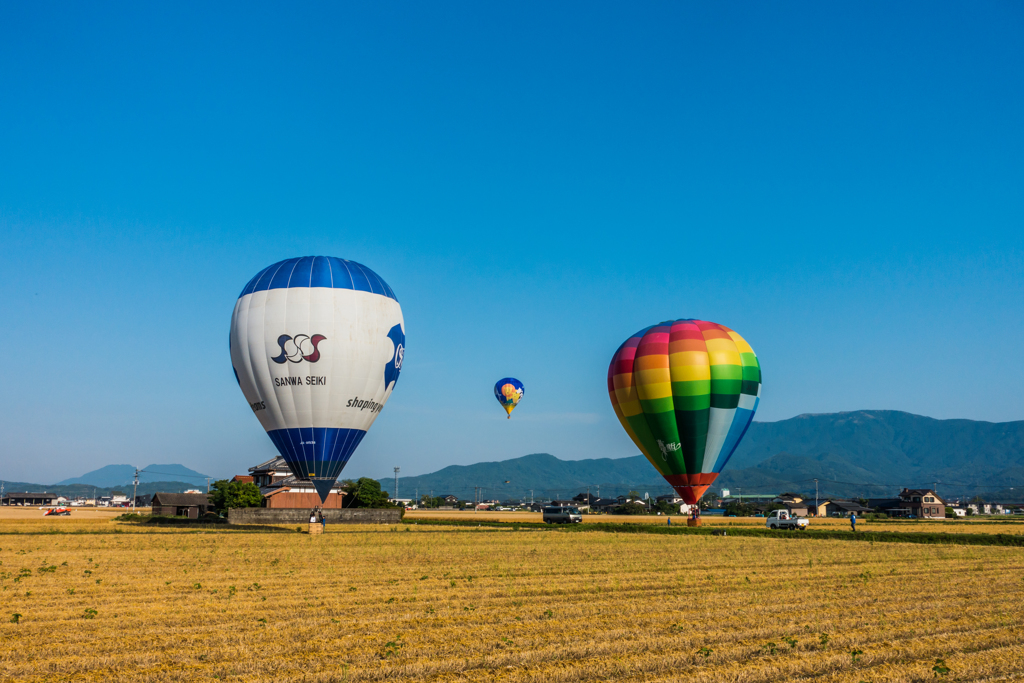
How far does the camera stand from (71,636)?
14.2m

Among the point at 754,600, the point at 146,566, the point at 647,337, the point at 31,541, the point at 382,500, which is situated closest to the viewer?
the point at 754,600

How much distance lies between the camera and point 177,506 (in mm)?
95062

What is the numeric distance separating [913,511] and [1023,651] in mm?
131007

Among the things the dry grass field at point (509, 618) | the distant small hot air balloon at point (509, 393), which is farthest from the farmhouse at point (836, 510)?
the dry grass field at point (509, 618)

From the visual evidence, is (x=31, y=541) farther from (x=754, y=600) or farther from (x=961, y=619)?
(x=961, y=619)

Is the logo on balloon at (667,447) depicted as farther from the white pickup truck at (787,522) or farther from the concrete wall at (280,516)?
the concrete wall at (280,516)

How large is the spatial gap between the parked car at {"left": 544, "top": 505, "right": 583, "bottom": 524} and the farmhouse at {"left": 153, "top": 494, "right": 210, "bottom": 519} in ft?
143

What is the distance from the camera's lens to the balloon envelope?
56844 millimetres

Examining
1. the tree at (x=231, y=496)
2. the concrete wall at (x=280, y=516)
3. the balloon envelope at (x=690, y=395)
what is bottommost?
the concrete wall at (x=280, y=516)

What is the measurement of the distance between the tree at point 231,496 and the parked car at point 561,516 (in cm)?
2870

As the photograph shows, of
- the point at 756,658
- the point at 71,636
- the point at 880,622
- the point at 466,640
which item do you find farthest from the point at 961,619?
the point at 71,636

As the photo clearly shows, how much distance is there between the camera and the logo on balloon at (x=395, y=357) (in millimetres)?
49459

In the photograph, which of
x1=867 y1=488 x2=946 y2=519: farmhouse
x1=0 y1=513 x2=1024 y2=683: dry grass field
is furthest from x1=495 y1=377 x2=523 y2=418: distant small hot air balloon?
x1=867 y1=488 x2=946 y2=519: farmhouse

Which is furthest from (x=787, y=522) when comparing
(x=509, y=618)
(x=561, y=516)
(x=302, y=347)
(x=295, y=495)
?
(x=295, y=495)
